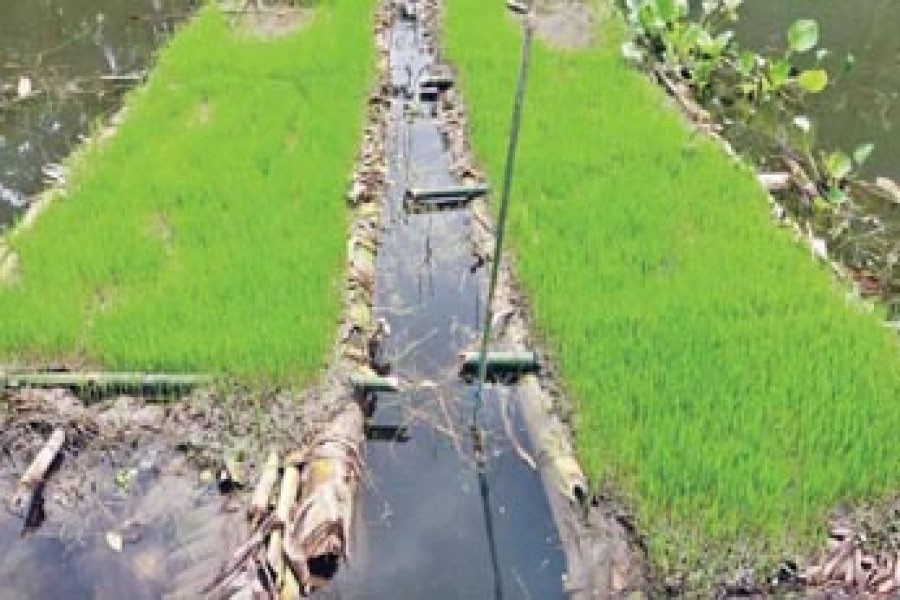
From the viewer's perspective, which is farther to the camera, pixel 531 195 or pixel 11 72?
pixel 11 72

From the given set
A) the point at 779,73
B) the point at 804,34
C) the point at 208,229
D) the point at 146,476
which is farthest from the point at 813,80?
the point at 146,476

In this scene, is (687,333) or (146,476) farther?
(687,333)

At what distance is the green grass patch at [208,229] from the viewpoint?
437 cm

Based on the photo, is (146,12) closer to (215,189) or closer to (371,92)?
(371,92)

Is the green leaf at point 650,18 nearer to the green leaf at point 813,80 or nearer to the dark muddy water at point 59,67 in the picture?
the green leaf at point 813,80

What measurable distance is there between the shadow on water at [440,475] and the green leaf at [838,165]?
2.06 metres

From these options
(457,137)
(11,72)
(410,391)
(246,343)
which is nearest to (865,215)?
(457,137)

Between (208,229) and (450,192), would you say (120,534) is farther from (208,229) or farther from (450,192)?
(450,192)

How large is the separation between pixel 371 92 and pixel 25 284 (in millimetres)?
2702

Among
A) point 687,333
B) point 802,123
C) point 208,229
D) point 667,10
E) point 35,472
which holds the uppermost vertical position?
point 667,10

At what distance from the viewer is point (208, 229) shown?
510cm

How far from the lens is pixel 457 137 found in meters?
6.25

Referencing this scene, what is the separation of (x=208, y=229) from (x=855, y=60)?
483 centimetres

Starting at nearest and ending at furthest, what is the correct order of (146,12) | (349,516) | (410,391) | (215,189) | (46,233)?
(349,516) < (410,391) < (46,233) < (215,189) < (146,12)
